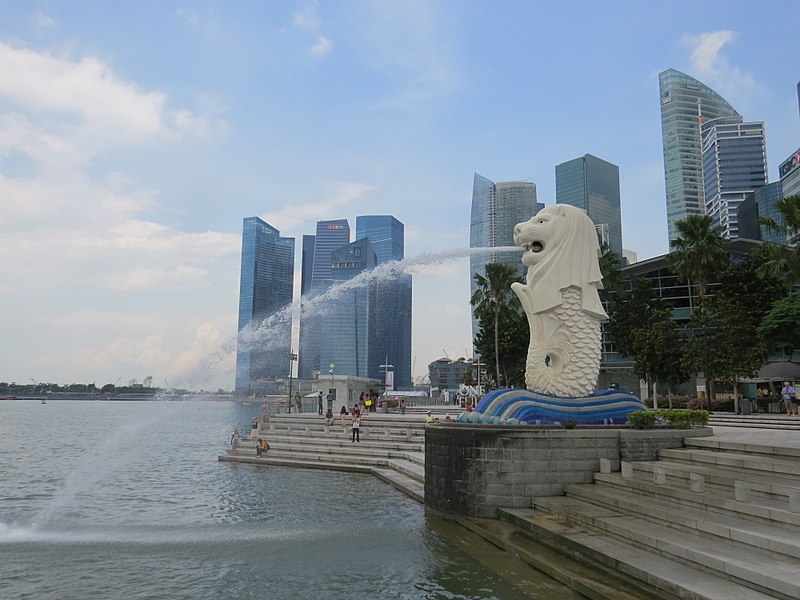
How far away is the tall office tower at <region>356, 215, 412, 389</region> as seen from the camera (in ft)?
456

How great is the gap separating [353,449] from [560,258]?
12313 millimetres

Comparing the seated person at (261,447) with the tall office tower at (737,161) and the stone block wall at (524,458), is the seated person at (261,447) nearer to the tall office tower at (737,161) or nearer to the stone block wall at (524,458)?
the stone block wall at (524,458)

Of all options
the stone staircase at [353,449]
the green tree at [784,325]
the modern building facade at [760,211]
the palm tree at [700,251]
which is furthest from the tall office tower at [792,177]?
A: the stone staircase at [353,449]

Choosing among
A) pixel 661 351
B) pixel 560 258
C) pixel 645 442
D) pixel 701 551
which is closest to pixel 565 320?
pixel 560 258

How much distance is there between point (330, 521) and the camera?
1361 cm

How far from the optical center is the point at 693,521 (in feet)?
29.0

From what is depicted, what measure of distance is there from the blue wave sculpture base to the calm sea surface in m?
2.98

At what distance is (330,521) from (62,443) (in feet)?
117

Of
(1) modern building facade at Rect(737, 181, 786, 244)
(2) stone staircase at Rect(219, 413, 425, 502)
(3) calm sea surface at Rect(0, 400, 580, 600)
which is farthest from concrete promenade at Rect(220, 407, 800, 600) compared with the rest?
(1) modern building facade at Rect(737, 181, 786, 244)

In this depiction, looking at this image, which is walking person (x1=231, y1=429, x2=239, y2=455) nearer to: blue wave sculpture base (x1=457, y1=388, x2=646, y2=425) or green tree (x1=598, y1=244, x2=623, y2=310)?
blue wave sculpture base (x1=457, y1=388, x2=646, y2=425)

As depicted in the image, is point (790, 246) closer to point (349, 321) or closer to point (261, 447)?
point (261, 447)

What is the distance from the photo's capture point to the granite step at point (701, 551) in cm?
662

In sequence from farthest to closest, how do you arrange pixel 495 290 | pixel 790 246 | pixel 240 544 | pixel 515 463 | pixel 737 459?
pixel 495 290, pixel 790 246, pixel 515 463, pixel 240 544, pixel 737 459

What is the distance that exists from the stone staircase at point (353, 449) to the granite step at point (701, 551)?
8397 mm
